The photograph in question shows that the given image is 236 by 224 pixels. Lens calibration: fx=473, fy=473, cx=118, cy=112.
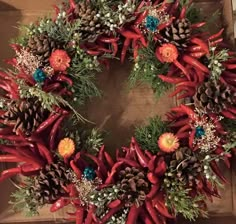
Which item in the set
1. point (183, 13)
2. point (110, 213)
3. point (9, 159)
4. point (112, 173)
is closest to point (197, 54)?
point (183, 13)

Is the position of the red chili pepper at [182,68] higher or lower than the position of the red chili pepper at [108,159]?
higher

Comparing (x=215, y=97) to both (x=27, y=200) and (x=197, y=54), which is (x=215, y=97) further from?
(x=27, y=200)

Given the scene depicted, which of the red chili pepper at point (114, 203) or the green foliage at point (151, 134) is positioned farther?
the green foliage at point (151, 134)

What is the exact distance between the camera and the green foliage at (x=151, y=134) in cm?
149

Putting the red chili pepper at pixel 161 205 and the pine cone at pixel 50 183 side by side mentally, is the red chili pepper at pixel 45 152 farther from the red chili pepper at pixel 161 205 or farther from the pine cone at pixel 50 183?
the red chili pepper at pixel 161 205

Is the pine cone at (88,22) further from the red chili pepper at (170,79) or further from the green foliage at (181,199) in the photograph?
the green foliage at (181,199)

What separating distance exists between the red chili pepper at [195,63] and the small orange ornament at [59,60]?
14.2 inches

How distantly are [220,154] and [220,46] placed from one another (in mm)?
356

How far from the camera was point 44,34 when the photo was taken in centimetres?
145

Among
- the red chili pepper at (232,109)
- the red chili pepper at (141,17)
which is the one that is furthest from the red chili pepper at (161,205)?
the red chili pepper at (141,17)

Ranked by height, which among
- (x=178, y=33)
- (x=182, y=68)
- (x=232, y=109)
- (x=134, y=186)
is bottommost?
(x=134, y=186)

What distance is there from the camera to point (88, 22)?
4.72 feet

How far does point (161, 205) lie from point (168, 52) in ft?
1.52

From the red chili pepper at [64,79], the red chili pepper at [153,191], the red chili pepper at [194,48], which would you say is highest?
the red chili pepper at [194,48]
